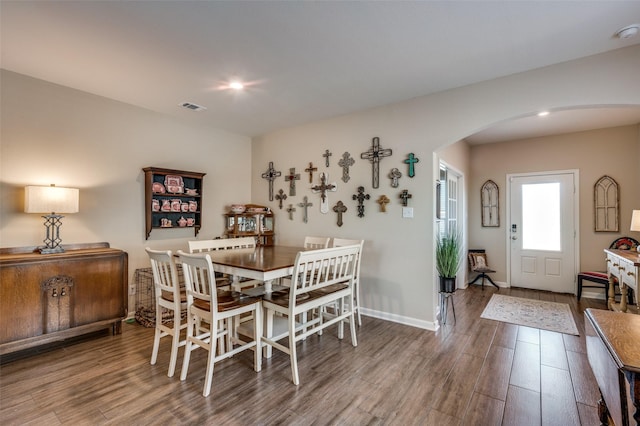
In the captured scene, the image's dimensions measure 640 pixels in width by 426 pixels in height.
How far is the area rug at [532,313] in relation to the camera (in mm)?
3367

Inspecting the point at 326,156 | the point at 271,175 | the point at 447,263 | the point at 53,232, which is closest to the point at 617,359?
the point at 447,263

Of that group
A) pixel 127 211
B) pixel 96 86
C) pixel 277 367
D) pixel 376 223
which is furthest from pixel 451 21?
pixel 127 211

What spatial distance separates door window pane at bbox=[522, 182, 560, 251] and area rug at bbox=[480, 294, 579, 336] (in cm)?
112

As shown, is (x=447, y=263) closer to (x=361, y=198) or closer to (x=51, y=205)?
(x=361, y=198)

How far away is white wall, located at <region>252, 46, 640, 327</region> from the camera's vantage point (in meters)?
2.49

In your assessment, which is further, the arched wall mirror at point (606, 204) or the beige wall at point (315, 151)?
the arched wall mirror at point (606, 204)

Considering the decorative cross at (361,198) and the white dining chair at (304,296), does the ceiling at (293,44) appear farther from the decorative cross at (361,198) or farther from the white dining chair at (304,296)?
the white dining chair at (304,296)

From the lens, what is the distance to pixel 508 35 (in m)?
2.20

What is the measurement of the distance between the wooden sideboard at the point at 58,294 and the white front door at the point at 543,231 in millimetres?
5798

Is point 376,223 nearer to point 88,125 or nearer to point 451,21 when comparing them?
point 451,21

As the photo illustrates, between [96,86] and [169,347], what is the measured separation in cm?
269

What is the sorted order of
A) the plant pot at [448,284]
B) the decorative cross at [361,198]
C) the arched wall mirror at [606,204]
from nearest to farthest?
the plant pot at [448,284] → the decorative cross at [361,198] → the arched wall mirror at [606,204]

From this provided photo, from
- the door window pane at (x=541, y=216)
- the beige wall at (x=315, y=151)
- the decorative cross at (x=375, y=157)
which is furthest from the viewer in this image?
the door window pane at (x=541, y=216)

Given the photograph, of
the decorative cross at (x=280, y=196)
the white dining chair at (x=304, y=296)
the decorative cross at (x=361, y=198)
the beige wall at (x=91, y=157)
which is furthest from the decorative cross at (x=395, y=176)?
the beige wall at (x=91, y=157)
